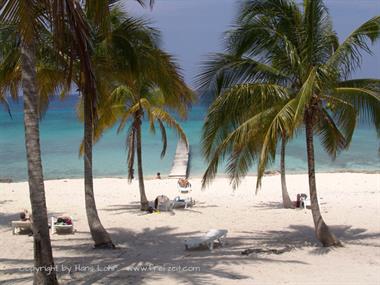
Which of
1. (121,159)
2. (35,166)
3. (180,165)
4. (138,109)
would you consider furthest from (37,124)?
(121,159)

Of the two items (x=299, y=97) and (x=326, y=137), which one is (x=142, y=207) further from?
(x=299, y=97)

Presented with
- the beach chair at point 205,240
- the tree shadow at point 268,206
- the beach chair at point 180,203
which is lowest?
the beach chair at point 205,240

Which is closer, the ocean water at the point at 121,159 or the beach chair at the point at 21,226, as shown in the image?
the beach chair at the point at 21,226

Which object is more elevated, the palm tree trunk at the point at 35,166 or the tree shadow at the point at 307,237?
the palm tree trunk at the point at 35,166

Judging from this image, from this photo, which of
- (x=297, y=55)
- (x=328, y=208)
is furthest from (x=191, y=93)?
(x=328, y=208)

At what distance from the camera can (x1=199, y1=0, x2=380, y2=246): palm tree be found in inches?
368

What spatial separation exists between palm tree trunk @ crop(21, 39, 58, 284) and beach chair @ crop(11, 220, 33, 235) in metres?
5.01

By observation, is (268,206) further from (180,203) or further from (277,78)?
(277,78)

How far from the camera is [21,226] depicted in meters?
11.6

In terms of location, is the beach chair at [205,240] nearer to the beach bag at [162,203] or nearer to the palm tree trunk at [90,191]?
the palm tree trunk at [90,191]

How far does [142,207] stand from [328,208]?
5.04 metres

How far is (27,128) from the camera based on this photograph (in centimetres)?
659

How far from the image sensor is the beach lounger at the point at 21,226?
11.5 meters

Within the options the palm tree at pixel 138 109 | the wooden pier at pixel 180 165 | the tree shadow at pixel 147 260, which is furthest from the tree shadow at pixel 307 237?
the wooden pier at pixel 180 165
